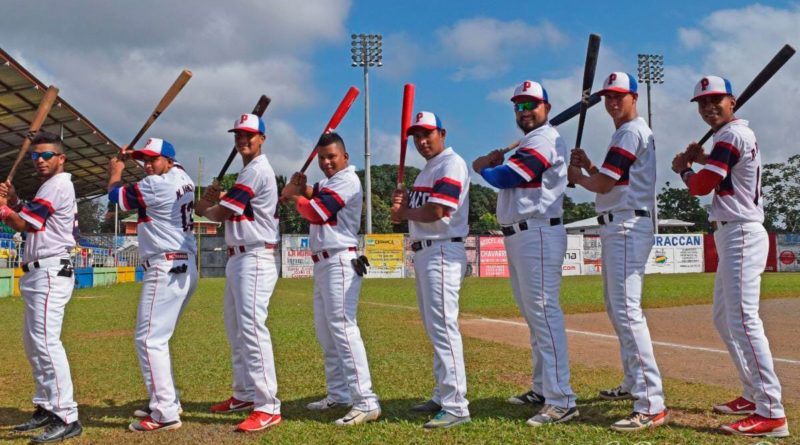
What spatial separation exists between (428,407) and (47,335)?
8.90ft

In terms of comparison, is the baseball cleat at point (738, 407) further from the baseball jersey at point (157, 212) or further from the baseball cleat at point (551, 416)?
the baseball jersey at point (157, 212)

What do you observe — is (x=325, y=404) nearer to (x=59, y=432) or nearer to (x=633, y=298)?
(x=59, y=432)

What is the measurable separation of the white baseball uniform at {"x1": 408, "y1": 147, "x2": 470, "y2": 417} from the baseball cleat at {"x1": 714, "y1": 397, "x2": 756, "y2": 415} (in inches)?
70.1

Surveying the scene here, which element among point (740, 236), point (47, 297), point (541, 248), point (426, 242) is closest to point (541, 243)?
Result: point (541, 248)

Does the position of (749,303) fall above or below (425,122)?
below

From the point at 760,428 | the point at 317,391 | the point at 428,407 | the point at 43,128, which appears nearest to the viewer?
the point at 760,428

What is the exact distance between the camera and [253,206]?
4.55 metres

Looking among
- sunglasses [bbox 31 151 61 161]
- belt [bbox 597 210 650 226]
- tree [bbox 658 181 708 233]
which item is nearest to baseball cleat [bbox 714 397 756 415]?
belt [bbox 597 210 650 226]

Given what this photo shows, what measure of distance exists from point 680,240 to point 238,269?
37.9 meters

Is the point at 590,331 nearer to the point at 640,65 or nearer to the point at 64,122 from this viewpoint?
the point at 64,122

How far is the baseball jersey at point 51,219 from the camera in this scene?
4.41 metres

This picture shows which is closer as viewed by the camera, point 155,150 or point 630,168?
point 630,168

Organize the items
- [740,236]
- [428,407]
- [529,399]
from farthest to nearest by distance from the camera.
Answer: [529,399]
[428,407]
[740,236]

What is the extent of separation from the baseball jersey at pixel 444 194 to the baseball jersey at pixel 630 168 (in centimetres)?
94
